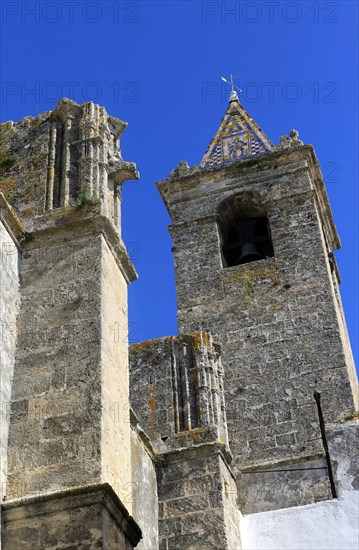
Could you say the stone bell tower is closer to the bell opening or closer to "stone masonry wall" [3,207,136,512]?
the bell opening

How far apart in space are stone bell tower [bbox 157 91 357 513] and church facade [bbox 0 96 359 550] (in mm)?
25

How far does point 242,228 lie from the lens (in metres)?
16.1

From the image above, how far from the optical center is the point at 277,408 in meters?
12.6

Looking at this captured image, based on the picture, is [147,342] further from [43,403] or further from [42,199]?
[43,403]

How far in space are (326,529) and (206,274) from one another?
6.31 meters

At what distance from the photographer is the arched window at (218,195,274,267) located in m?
15.7

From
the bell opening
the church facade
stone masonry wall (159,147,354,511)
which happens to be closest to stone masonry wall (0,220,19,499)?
the church facade

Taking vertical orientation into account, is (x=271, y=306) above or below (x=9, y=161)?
above

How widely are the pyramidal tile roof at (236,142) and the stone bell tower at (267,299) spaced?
2 centimetres

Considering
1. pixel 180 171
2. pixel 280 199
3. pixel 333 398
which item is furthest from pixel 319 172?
pixel 333 398

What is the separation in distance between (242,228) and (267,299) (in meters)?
2.35

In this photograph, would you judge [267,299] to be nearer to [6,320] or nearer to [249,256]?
[249,256]

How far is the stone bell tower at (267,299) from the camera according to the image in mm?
11938

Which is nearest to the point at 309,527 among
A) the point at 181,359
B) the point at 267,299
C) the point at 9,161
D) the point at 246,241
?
the point at 181,359
